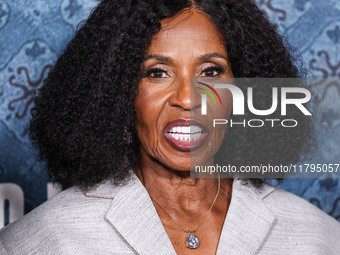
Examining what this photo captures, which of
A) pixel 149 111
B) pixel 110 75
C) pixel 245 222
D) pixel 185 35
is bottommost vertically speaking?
pixel 245 222

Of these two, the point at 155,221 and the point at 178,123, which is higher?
the point at 178,123

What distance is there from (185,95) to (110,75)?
11.4 inches

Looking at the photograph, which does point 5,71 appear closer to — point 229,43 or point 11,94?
point 11,94

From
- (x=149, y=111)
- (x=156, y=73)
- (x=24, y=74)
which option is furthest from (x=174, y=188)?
(x=24, y=74)

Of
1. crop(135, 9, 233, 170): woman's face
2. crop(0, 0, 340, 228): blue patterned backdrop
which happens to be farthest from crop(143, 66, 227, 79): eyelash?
crop(0, 0, 340, 228): blue patterned backdrop

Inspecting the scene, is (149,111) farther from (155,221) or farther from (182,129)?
(155,221)

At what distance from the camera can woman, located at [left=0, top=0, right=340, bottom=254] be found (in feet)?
6.44

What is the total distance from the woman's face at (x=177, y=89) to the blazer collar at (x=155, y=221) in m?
0.16

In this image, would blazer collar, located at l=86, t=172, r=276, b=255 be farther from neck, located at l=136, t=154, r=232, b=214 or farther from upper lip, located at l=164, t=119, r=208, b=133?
upper lip, located at l=164, t=119, r=208, b=133

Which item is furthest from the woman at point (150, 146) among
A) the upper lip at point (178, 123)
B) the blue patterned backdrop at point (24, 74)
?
the blue patterned backdrop at point (24, 74)

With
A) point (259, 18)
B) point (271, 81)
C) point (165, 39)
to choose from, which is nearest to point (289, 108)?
point (271, 81)

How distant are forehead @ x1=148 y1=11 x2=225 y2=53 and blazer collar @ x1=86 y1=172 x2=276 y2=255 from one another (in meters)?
0.48

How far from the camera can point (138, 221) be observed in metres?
1.96

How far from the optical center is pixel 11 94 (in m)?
2.65
